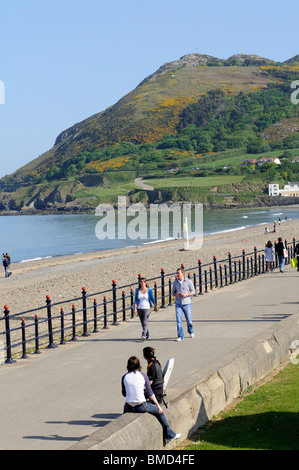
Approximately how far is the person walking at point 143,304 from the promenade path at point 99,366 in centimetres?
29

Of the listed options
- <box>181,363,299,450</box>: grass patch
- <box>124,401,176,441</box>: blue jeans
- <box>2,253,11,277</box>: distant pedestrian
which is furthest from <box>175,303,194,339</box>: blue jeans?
<box>2,253,11,277</box>: distant pedestrian

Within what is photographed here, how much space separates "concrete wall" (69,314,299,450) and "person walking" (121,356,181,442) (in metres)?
0.10

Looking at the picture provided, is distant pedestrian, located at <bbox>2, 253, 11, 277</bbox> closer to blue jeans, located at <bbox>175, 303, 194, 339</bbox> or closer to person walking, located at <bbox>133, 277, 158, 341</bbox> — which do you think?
person walking, located at <bbox>133, 277, 158, 341</bbox>

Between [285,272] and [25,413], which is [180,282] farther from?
[285,272]

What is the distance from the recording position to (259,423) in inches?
312

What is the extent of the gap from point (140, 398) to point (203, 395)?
1.06 meters

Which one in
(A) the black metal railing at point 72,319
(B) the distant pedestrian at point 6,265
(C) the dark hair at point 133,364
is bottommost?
(B) the distant pedestrian at point 6,265

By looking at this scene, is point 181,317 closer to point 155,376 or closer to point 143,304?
point 143,304

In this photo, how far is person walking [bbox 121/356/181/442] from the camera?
7434mm

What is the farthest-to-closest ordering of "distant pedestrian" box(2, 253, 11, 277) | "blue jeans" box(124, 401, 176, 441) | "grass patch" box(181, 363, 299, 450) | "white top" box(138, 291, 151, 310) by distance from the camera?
"distant pedestrian" box(2, 253, 11, 277)
"white top" box(138, 291, 151, 310)
"blue jeans" box(124, 401, 176, 441)
"grass patch" box(181, 363, 299, 450)

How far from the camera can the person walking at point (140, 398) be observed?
743 cm

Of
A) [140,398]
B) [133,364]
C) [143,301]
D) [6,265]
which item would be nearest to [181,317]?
[143,301]

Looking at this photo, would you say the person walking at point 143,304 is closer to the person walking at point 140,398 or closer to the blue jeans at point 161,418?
the person walking at point 140,398

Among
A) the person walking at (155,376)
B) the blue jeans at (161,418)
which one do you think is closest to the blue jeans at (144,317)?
the person walking at (155,376)
